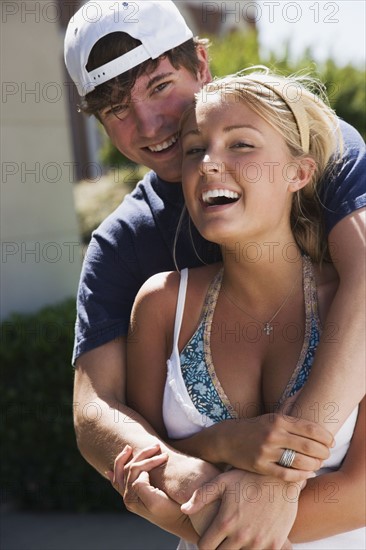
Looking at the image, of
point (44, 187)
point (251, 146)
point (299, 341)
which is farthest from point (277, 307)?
point (44, 187)

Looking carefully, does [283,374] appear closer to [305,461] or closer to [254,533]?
[305,461]

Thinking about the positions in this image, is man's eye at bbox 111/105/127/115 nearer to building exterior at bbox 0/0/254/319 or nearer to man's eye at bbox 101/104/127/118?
man's eye at bbox 101/104/127/118

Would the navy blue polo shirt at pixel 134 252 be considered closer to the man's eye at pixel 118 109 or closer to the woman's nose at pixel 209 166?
the man's eye at pixel 118 109

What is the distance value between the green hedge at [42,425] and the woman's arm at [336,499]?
107 inches

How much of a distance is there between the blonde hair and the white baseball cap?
15.2 inches

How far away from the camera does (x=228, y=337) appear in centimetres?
222

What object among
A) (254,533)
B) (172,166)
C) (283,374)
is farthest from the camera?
(172,166)

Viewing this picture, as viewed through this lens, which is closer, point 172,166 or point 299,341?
point 299,341

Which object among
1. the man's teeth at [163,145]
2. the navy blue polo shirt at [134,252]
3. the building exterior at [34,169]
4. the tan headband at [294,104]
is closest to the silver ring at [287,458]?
the navy blue polo shirt at [134,252]

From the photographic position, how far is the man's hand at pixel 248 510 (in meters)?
1.91

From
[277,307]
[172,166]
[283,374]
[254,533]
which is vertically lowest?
[254,533]

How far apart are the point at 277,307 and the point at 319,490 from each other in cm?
51

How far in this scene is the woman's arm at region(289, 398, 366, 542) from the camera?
2.02m

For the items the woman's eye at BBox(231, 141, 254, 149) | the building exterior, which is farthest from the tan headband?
the building exterior
